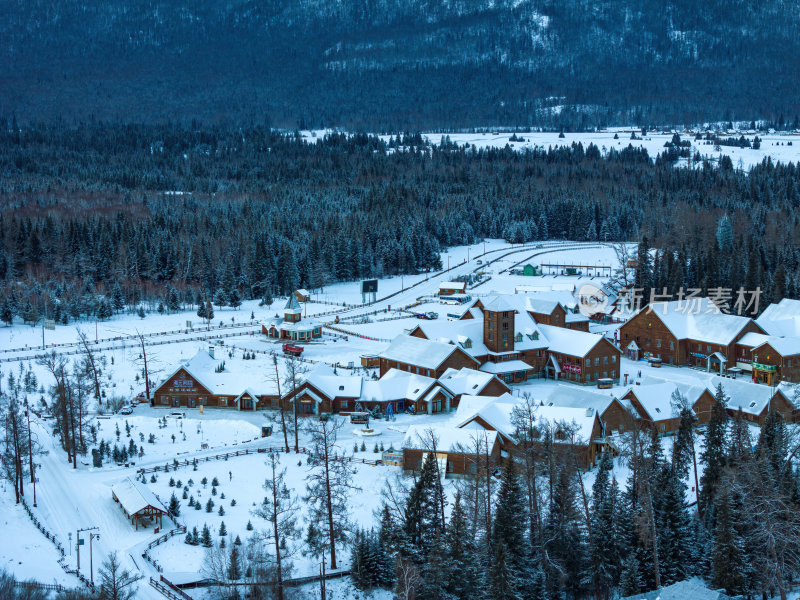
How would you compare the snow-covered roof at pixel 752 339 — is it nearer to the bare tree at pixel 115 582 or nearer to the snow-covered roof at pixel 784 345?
the snow-covered roof at pixel 784 345

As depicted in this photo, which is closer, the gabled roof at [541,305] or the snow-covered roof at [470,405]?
the snow-covered roof at [470,405]

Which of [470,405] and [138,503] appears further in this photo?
[470,405]

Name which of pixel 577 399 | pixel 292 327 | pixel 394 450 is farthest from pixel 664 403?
pixel 292 327

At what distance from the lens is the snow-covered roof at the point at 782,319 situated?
214 ft

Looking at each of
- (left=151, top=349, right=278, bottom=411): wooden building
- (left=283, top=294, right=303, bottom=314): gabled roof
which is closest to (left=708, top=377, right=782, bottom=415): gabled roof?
(left=151, top=349, right=278, bottom=411): wooden building

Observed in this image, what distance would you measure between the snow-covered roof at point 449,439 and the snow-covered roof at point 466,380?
9190 mm

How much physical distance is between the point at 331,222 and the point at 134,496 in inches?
3198

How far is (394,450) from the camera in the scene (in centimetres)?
4569

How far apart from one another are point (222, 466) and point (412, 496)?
40.9 ft

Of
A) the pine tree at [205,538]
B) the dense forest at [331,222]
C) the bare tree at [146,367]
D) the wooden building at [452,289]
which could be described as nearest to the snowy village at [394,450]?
the pine tree at [205,538]

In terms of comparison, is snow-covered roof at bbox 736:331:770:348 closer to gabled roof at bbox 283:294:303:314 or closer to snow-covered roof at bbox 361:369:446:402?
snow-covered roof at bbox 361:369:446:402

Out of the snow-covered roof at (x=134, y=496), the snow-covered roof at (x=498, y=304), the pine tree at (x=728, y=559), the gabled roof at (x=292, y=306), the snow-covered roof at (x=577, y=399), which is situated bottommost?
the pine tree at (x=728, y=559)

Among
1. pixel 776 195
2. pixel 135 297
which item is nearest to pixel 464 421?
pixel 135 297

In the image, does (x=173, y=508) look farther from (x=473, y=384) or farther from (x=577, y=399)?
(x=577, y=399)
